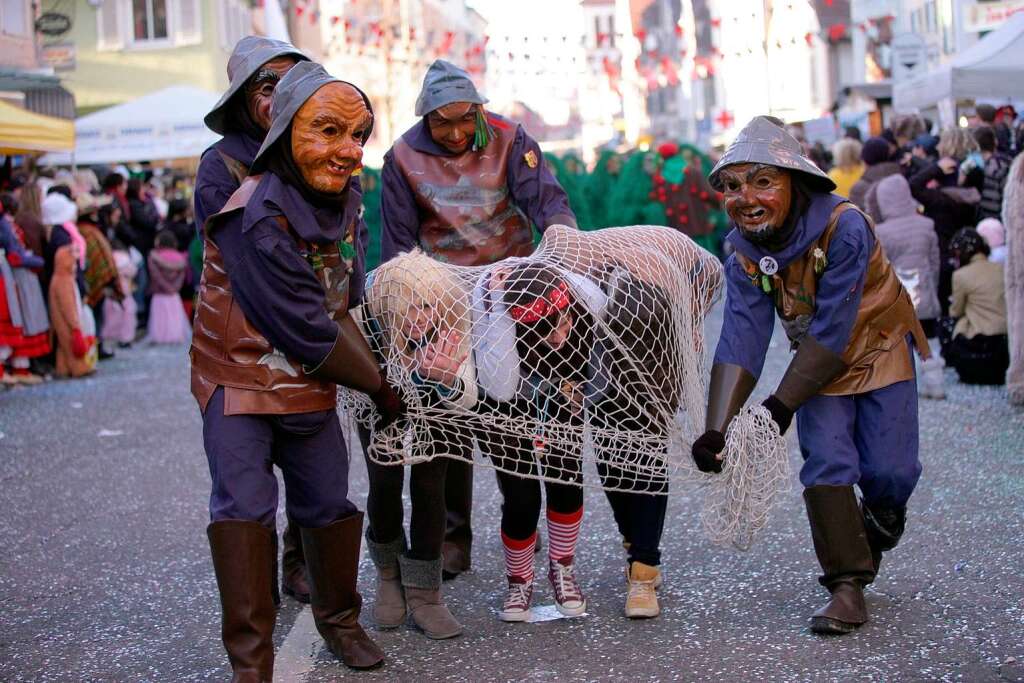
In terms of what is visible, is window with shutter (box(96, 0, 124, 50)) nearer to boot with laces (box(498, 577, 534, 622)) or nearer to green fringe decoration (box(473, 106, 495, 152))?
green fringe decoration (box(473, 106, 495, 152))

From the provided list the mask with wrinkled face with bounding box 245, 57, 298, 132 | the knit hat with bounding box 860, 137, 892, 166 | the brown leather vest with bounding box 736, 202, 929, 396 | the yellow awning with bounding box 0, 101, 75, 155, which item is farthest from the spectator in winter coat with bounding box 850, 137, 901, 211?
the mask with wrinkled face with bounding box 245, 57, 298, 132

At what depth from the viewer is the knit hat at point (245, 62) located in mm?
4418

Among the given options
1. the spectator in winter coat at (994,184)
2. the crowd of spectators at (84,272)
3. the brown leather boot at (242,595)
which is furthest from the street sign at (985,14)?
the brown leather boot at (242,595)

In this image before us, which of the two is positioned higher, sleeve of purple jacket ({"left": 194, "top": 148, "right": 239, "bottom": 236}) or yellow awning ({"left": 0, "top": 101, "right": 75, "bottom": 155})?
yellow awning ({"left": 0, "top": 101, "right": 75, "bottom": 155})

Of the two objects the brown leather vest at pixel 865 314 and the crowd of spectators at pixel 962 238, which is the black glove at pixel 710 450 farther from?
the crowd of spectators at pixel 962 238

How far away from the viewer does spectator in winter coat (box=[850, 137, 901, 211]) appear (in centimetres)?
1168

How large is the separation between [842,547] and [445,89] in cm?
211

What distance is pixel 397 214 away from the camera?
5.15m

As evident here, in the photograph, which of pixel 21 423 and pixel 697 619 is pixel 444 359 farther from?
pixel 21 423

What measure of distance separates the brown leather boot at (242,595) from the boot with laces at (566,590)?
1224mm

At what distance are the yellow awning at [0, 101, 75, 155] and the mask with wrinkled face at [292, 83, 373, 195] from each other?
9.68 meters

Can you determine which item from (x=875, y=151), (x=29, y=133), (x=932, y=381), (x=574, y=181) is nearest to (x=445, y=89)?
(x=932, y=381)

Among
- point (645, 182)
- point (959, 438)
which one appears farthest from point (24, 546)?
point (645, 182)

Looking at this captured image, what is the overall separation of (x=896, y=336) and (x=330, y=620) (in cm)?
207
